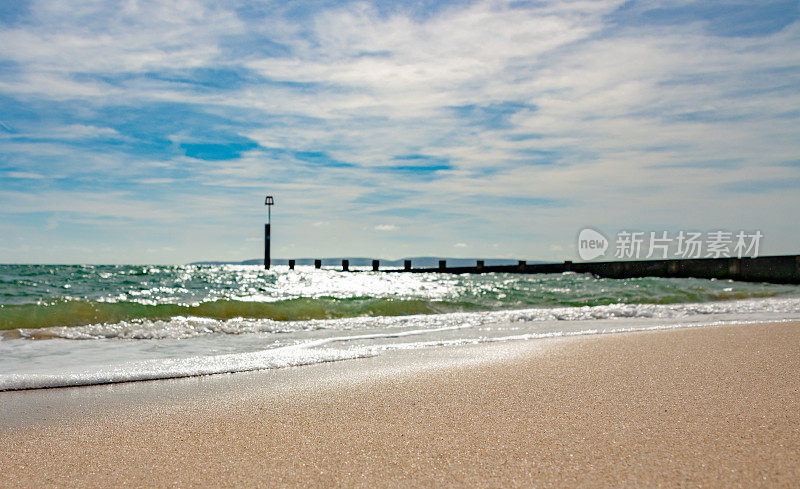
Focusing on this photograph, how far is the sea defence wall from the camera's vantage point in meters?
19.9

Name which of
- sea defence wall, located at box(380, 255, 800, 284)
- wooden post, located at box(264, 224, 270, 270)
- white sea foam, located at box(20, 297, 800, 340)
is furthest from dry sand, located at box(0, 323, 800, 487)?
wooden post, located at box(264, 224, 270, 270)

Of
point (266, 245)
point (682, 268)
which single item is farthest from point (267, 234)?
point (682, 268)

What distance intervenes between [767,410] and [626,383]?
641 mm

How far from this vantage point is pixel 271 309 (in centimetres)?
835

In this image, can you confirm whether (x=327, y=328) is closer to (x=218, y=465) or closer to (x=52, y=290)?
(x=218, y=465)

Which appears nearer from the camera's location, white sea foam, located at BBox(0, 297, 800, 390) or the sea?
white sea foam, located at BBox(0, 297, 800, 390)

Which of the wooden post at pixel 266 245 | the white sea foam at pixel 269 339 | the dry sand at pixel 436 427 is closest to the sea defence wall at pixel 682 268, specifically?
the wooden post at pixel 266 245

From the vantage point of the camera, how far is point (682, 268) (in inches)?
922

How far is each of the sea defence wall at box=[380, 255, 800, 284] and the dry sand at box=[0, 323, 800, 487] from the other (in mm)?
19723

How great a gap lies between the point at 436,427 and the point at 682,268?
2419 centimetres

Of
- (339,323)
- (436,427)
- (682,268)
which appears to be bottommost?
(339,323)

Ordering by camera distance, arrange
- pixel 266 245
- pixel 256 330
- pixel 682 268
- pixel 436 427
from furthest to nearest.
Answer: pixel 266 245, pixel 682 268, pixel 256 330, pixel 436 427

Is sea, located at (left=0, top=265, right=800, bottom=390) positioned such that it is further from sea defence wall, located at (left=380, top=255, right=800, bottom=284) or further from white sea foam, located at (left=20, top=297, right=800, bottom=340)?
sea defence wall, located at (left=380, top=255, right=800, bottom=284)

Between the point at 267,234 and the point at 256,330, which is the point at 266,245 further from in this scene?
the point at 256,330
